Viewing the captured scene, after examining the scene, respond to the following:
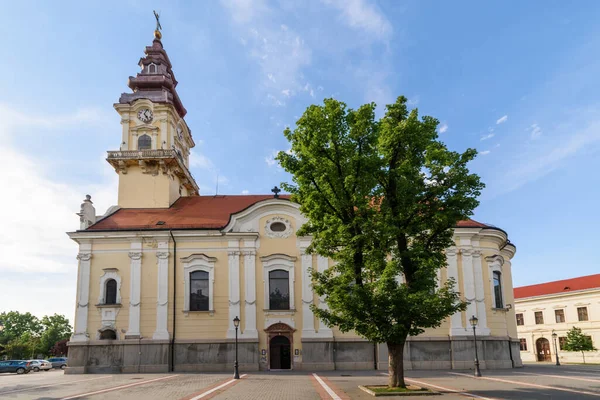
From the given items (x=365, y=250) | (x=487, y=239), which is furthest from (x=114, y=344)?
(x=487, y=239)

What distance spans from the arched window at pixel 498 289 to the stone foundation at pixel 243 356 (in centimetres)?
375

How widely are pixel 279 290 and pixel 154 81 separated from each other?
66.8 feet

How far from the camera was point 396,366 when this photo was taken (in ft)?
60.0

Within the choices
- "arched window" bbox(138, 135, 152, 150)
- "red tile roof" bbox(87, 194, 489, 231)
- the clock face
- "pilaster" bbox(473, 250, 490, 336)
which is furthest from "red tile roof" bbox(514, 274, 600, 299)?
the clock face

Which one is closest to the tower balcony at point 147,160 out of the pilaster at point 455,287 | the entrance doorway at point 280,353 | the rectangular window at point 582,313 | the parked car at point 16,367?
the entrance doorway at point 280,353

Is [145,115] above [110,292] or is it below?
above

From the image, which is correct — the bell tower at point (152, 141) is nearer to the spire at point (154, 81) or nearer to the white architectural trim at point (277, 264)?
the spire at point (154, 81)

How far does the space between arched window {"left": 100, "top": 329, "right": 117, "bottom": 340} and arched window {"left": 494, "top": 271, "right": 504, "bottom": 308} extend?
2478 centimetres

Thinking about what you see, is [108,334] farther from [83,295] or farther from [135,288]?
[135,288]

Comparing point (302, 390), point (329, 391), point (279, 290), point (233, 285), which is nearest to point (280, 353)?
point (279, 290)

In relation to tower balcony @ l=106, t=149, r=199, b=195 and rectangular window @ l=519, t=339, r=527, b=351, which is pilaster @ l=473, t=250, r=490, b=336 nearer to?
tower balcony @ l=106, t=149, r=199, b=195

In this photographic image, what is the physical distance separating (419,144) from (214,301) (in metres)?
18.3

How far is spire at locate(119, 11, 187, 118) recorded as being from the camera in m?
39.3

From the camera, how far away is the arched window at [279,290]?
105 feet
